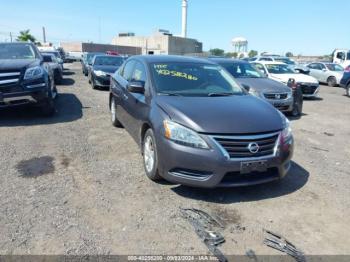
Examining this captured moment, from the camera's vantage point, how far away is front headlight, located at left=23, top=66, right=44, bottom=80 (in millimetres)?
7259

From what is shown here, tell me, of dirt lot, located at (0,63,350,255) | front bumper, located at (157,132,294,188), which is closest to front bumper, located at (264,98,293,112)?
dirt lot, located at (0,63,350,255)

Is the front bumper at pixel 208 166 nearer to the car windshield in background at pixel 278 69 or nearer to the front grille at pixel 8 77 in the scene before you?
the front grille at pixel 8 77

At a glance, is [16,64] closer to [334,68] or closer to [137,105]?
[137,105]

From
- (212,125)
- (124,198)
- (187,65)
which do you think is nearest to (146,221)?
(124,198)

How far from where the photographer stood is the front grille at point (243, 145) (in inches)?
149

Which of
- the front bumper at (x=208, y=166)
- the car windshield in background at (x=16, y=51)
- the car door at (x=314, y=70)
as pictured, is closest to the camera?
the front bumper at (x=208, y=166)

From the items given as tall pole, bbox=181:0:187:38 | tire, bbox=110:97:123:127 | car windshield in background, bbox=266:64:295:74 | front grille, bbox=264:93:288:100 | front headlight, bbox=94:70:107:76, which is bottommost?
tire, bbox=110:97:123:127

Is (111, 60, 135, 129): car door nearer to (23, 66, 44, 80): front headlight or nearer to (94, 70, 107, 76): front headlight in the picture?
(23, 66, 44, 80): front headlight

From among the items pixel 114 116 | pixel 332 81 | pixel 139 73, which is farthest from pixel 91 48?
pixel 139 73

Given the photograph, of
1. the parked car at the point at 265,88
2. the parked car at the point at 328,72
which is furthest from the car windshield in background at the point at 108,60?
the parked car at the point at 328,72

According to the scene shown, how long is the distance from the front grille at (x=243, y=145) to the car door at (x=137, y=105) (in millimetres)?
1288

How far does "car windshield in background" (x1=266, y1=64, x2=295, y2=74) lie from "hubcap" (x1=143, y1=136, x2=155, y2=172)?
10.8 meters

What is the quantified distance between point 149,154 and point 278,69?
37.6 feet

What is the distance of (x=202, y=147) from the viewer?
3795 millimetres
